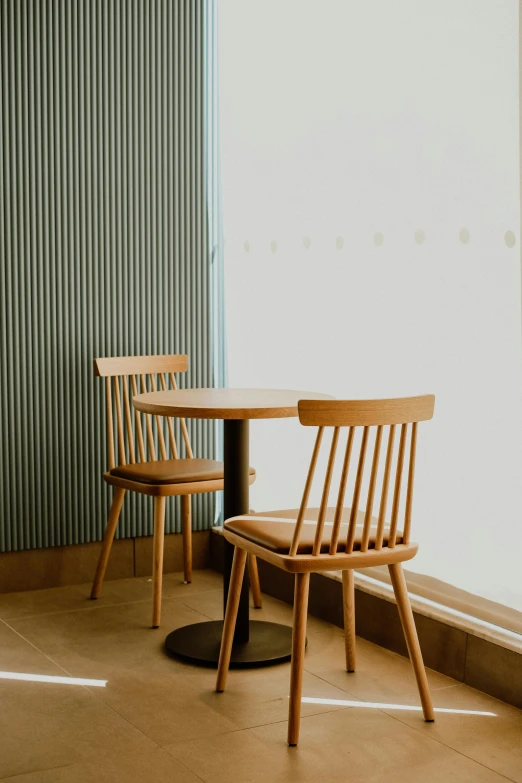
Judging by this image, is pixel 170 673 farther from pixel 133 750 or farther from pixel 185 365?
pixel 185 365

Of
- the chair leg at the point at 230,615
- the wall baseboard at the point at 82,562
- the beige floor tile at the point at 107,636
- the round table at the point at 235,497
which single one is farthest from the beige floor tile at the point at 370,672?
the wall baseboard at the point at 82,562

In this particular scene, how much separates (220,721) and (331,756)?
351 millimetres

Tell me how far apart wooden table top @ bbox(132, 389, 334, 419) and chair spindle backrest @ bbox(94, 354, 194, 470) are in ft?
1.54

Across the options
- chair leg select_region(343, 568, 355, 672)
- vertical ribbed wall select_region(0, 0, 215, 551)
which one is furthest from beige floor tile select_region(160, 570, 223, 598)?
chair leg select_region(343, 568, 355, 672)

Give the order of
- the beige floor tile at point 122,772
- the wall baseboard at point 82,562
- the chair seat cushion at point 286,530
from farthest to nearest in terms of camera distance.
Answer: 1. the wall baseboard at point 82,562
2. the chair seat cushion at point 286,530
3. the beige floor tile at point 122,772

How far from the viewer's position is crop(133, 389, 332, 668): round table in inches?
122

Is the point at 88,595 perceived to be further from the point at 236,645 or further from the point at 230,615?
the point at 230,615

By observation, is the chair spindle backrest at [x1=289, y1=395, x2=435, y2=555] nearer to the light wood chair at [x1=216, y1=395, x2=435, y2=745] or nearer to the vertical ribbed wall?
the light wood chair at [x1=216, y1=395, x2=435, y2=745]

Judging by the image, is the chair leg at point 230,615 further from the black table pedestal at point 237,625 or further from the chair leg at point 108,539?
the chair leg at point 108,539

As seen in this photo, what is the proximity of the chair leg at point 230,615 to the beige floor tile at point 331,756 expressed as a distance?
27 centimetres

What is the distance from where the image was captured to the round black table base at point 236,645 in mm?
3211

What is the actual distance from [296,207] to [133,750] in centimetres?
208

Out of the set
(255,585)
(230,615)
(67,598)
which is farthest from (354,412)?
(67,598)

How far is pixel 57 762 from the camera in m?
2.54
